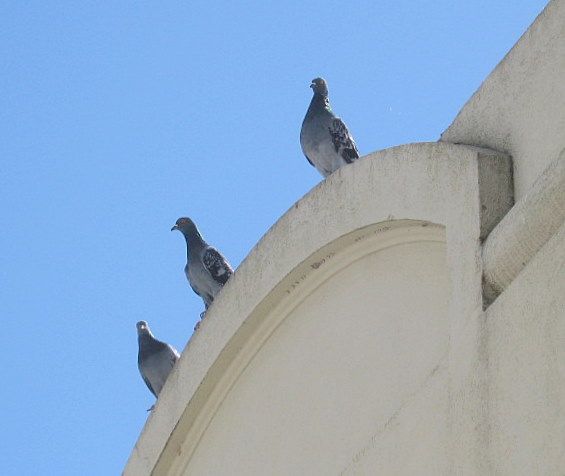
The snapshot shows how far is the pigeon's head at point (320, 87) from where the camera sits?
16688 mm

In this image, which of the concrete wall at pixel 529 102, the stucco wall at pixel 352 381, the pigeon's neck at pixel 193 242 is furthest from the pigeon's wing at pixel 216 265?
the concrete wall at pixel 529 102

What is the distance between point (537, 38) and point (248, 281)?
3.03 metres

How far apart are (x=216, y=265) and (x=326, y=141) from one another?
2.32 metres

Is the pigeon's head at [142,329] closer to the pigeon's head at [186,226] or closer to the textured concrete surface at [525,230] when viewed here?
the pigeon's head at [186,226]

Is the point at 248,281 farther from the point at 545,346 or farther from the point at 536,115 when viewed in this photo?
the point at 545,346

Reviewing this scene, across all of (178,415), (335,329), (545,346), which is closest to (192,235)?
(178,415)

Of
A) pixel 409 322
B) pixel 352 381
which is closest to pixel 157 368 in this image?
pixel 352 381

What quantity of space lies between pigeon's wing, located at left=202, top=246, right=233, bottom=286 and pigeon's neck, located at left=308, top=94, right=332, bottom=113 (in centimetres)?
187

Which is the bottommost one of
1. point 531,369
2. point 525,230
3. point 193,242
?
point 531,369

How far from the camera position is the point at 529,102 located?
321 inches

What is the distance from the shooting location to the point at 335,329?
387 inches

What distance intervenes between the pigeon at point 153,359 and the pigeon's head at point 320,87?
3.06 m

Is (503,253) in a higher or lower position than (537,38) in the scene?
lower

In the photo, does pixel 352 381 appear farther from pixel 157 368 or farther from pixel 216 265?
pixel 157 368
